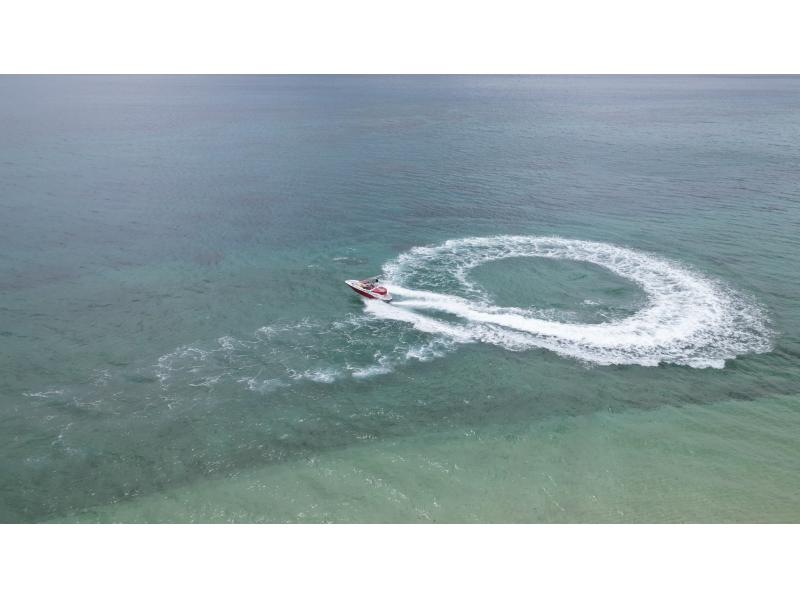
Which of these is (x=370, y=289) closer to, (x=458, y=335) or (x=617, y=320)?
(x=458, y=335)

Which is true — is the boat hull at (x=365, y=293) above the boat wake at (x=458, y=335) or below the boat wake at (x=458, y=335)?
above

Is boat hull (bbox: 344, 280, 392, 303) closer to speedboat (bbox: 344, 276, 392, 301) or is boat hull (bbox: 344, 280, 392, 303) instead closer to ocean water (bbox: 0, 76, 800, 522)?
speedboat (bbox: 344, 276, 392, 301)

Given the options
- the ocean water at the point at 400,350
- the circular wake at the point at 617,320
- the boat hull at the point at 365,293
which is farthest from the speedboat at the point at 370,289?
the ocean water at the point at 400,350

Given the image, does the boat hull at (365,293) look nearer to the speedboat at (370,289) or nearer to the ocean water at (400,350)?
the speedboat at (370,289)

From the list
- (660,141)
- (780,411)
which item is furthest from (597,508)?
(660,141)

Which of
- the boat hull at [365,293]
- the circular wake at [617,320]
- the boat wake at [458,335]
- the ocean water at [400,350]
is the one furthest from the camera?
the boat hull at [365,293]

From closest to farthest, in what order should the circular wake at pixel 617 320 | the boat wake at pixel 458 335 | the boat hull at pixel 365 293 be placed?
the boat wake at pixel 458 335, the circular wake at pixel 617 320, the boat hull at pixel 365 293

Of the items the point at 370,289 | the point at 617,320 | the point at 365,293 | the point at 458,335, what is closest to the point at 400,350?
the point at 458,335
